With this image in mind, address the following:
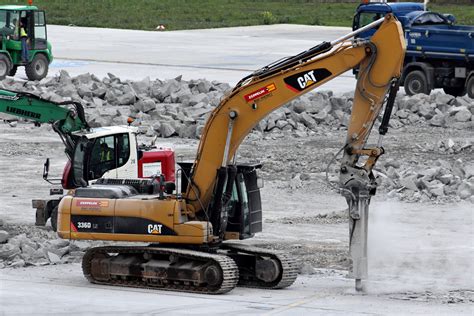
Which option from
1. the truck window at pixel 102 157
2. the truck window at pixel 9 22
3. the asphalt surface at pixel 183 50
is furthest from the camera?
the asphalt surface at pixel 183 50

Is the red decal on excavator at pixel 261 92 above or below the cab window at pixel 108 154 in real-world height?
above

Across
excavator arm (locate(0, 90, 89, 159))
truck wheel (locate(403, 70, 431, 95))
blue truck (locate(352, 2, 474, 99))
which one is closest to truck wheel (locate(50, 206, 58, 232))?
excavator arm (locate(0, 90, 89, 159))

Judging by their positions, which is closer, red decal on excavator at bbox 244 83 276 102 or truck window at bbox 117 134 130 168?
red decal on excavator at bbox 244 83 276 102

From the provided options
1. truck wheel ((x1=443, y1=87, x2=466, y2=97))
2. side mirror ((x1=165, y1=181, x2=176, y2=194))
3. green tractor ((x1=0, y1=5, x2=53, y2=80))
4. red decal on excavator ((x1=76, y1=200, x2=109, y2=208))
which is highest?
green tractor ((x1=0, y1=5, x2=53, y2=80))

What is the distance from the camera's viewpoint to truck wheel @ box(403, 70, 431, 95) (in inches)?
1609

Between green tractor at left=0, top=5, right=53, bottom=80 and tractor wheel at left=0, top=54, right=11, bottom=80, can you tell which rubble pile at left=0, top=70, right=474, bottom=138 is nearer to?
tractor wheel at left=0, top=54, right=11, bottom=80

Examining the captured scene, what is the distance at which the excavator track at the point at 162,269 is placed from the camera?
56.1 feet

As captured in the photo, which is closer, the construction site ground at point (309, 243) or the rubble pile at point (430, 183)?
the construction site ground at point (309, 243)

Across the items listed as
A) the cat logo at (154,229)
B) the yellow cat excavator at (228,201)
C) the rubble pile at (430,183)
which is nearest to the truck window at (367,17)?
the rubble pile at (430,183)

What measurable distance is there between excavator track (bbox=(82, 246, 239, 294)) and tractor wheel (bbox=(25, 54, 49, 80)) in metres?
26.6

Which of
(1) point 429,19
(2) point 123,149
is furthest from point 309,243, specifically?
(1) point 429,19

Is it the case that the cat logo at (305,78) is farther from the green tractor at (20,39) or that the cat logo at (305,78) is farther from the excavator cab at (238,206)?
the green tractor at (20,39)

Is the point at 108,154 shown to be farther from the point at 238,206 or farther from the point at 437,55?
the point at 437,55

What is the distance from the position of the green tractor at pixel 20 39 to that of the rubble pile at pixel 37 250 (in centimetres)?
2306
